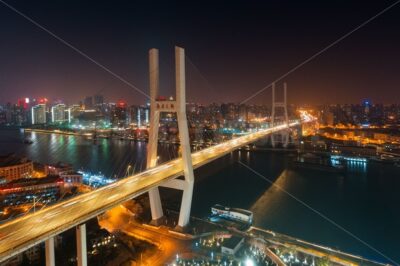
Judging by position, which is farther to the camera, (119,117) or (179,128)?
(119,117)

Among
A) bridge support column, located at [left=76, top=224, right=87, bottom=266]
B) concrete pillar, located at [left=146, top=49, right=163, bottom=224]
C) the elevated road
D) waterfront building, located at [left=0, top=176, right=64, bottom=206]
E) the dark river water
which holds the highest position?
concrete pillar, located at [left=146, top=49, right=163, bottom=224]

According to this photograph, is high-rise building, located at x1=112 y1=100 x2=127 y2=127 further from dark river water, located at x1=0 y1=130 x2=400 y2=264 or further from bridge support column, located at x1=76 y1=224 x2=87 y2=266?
bridge support column, located at x1=76 y1=224 x2=87 y2=266

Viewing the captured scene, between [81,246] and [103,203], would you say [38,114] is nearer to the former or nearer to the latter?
[103,203]

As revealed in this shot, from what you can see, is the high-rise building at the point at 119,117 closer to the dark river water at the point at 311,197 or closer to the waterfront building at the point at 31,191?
the dark river water at the point at 311,197

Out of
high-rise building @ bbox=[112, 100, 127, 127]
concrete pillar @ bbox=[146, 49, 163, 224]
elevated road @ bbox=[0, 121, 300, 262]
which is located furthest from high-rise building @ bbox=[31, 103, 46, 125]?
elevated road @ bbox=[0, 121, 300, 262]

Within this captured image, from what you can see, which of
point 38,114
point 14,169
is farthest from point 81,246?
point 38,114

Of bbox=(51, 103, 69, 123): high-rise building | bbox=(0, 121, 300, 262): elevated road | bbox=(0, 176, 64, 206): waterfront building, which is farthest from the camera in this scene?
bbox=(51, 103, 69, 123): high-rise building

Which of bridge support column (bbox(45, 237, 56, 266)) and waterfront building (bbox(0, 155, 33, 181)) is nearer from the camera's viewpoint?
bridge support column (bbox(45, 237, 56, 266))
